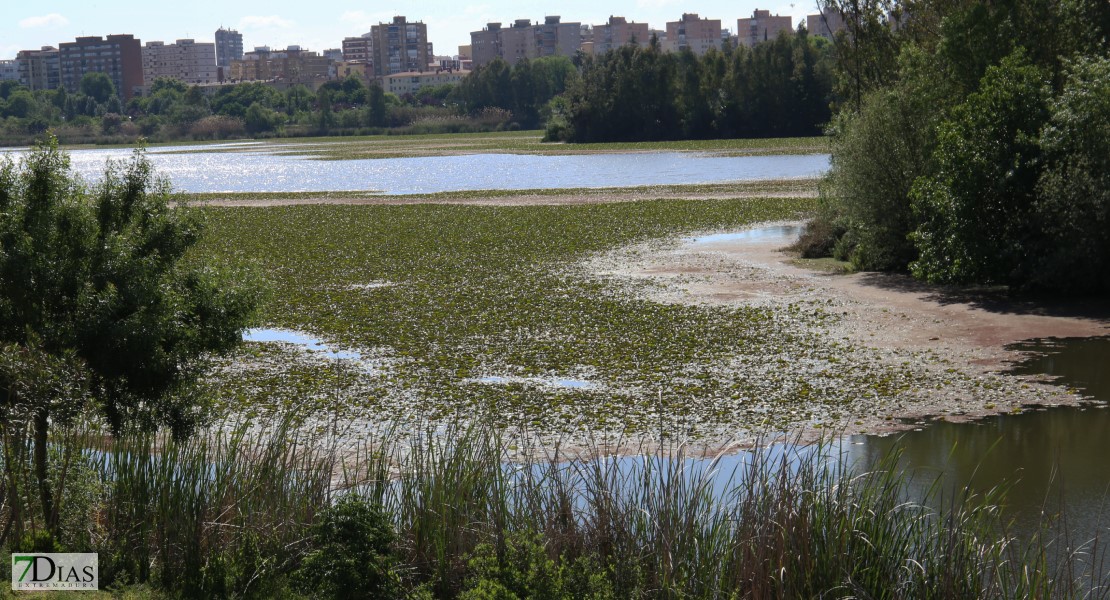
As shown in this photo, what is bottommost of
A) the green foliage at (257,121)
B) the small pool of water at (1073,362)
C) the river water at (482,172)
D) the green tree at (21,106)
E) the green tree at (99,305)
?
the small pool of water at (1073,362)

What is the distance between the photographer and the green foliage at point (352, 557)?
877 cm

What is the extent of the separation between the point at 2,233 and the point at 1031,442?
1164 centimetres

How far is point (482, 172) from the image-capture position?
244 feet

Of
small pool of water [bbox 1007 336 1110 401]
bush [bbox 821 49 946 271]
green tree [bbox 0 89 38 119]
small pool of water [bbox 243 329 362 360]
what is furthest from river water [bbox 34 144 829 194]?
green tree [bbox 0 89 38 119]

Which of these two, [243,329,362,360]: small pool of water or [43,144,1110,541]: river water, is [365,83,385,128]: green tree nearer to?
[43,144,1110,541]: river water

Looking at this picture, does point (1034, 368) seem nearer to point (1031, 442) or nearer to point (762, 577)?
point (1031, 442)

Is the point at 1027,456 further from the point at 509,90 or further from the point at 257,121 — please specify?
the point at 257,121

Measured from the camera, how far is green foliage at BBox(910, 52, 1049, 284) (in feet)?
78.1

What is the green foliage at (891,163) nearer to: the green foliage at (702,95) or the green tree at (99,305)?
the green tree at (99,305)

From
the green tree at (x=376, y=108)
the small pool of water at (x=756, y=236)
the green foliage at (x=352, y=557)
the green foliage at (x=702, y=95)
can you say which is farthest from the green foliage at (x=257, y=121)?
the green foliage at (x=352, y=557)

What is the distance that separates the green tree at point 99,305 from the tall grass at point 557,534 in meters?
0.49

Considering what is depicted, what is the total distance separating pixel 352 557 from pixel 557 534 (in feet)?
5.16

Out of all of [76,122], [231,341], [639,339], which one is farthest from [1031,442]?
[76,122]

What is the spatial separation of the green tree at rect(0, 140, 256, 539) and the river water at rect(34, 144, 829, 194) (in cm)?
4349
